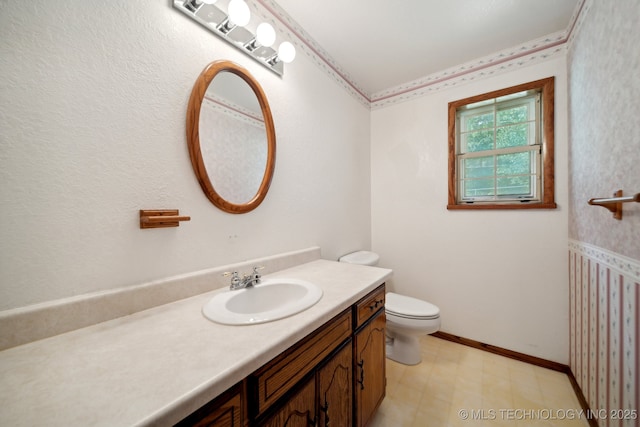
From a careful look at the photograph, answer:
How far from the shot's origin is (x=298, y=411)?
2.30 ft

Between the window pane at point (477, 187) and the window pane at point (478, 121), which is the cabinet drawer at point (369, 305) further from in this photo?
the window pane at point (478, 121)

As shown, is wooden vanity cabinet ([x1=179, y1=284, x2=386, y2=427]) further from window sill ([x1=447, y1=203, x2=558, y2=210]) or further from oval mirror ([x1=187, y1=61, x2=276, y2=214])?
window sill ([x1=447, y1=203, x2=558, y2=210])

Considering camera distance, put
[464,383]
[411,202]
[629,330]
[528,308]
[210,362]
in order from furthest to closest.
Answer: [411,202]
[528,308]
[464,383]
[629,330]
[210,362]

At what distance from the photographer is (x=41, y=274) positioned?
640 mm

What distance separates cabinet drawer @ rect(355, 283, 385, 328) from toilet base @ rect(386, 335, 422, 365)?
28.9 inches

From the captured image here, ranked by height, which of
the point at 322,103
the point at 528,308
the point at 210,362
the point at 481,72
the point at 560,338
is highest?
the point at 481,72

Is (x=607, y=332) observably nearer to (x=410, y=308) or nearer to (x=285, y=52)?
(x=410, y=308)

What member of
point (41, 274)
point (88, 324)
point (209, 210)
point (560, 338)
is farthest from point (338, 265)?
point (560, 338)

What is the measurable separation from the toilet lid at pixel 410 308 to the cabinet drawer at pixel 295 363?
2.87ft

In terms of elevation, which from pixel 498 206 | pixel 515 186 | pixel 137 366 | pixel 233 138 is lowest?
pixel 137 366

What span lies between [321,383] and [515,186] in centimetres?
209

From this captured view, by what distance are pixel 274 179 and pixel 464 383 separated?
187 centimetres

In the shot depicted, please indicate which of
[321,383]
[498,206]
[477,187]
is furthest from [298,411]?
[477,187]

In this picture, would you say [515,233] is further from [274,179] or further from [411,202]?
[274,179]
